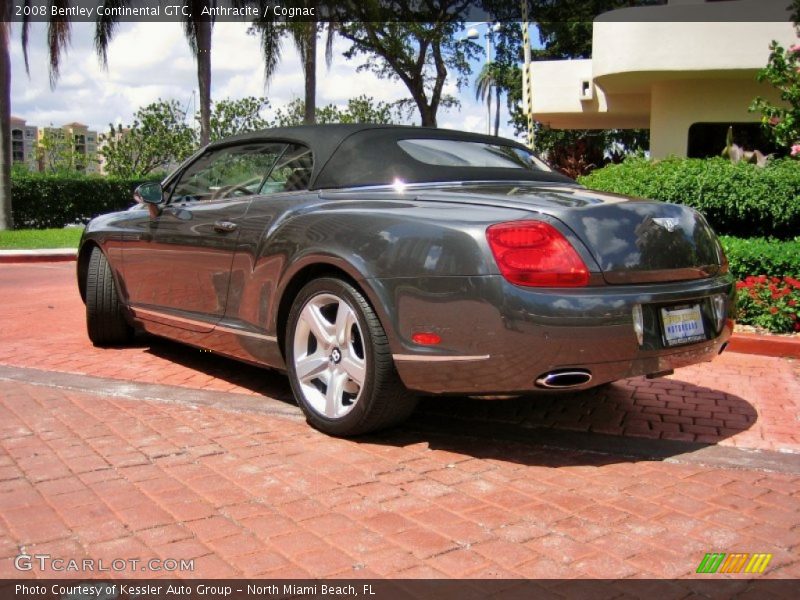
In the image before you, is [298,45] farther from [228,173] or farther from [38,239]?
[228,173]

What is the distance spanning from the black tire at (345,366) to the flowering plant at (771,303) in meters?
3.90

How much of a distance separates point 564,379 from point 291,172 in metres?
1.93

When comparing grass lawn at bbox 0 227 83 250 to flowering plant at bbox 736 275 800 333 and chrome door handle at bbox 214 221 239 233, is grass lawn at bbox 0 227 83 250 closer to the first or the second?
chrome door handle at bbox 214 221 239 233

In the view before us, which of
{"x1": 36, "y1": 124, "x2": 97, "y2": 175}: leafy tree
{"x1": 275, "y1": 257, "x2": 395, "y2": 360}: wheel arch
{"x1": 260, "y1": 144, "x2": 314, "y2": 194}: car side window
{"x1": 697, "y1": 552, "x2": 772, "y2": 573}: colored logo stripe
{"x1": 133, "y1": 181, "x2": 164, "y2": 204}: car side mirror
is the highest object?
{"x1": 36, "y1": 124, "x2": 97, "y2": 175}: leafy tree

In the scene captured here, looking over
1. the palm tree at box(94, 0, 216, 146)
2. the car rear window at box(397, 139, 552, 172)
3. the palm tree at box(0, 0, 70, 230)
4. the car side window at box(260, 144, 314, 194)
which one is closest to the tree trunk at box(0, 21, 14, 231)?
the palm tree at box(0, 0, 70, 230)

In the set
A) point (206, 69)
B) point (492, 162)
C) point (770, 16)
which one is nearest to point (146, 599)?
point (492, 162)

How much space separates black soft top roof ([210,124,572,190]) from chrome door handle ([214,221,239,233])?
51 cm

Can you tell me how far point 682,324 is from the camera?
3564mm

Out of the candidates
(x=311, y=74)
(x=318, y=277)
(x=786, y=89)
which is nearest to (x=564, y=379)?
(x=318, y=277)

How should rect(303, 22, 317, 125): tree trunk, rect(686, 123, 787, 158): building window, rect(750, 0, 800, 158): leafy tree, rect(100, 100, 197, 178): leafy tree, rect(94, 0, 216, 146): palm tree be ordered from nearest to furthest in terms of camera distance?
rect(750, 0, 800, 158): leafy tree, rect(686, 123, 787, 158): building window, rect(94, 0, 216, 146): palm tree, rect(303, 22, 317, 125): tree trunk, rect(100, 100, 197, 178): leafy tree

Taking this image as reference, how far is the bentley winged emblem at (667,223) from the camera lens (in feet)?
11.8

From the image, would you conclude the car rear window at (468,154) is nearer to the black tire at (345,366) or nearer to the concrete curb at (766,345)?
the black tire at (345,366)

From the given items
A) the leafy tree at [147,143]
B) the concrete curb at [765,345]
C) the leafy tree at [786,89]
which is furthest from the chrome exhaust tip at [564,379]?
the leafy tree at [147,143]

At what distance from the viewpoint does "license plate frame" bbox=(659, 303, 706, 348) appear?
11.4ft
